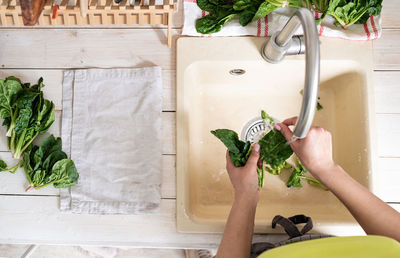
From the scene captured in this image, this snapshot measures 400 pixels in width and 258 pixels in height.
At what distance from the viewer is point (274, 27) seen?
925mm

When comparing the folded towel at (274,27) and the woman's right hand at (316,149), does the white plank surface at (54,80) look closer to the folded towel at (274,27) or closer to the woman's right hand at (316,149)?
the folded towel at (274,27)

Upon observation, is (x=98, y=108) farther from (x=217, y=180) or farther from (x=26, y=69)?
(x=217, y=180)

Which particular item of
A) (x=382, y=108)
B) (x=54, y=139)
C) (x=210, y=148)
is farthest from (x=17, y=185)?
(x=382, y=108)

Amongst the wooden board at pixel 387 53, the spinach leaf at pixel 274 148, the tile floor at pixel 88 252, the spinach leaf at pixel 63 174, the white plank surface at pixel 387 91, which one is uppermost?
the wooden board at pixel 387 53

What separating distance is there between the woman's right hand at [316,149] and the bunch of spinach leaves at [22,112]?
0.63 meters

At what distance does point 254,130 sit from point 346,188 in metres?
0.35

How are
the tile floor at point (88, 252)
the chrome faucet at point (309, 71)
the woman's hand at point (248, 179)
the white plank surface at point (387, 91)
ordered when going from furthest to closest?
the tile floor at point (88, 252) → the white plank surface at point (387, 91) → the woman's hand at point (248, 179) → the chrome faucet at point (309, 71)

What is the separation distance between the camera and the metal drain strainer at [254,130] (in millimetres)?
1058

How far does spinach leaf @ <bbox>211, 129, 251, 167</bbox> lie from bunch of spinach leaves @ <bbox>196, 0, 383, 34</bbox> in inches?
Result: 11.3

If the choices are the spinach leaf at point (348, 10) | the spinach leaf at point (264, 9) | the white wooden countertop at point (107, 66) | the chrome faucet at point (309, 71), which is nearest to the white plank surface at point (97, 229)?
the white wooden countertop at point (107, 66)

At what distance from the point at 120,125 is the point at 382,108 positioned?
2.39 feet

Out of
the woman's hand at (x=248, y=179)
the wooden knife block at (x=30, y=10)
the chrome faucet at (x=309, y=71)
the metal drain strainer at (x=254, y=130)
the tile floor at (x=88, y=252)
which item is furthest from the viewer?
the tile floor at (x=88, y=252)

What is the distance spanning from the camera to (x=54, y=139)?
91 centimetres

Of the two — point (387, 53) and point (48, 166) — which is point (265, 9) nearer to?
point (387, 53)
